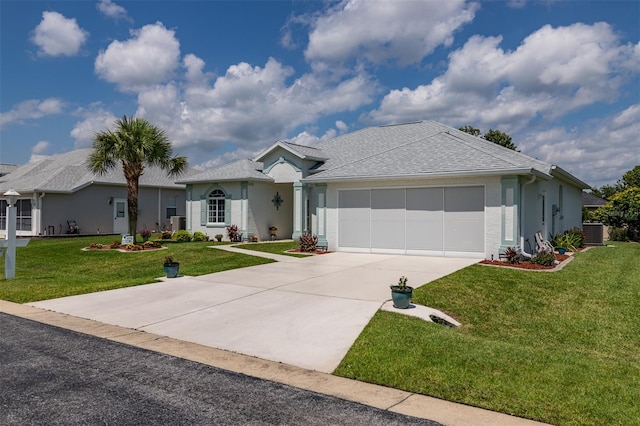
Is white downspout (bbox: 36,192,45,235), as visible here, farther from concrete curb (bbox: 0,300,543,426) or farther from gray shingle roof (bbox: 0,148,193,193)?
concrete curb (bbox: 0,300,543,426)

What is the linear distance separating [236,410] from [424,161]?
47.4 feet

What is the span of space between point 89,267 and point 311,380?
13636mm

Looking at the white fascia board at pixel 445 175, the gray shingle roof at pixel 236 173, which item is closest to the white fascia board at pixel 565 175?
the white fascia board at pixel 445 175

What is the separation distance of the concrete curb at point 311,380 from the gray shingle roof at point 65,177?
2241 centimetres

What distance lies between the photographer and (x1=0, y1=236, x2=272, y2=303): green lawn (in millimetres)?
11453

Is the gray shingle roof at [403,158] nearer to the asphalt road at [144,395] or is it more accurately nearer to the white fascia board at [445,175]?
the white fascia board at [445,175]

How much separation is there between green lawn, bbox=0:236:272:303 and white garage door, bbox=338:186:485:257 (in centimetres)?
435

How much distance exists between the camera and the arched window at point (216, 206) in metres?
24.2

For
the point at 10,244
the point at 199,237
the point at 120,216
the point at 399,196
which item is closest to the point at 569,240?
the point at 399,196

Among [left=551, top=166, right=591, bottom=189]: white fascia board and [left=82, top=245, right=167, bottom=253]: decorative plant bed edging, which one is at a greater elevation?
[left=551, top=166, right=591, bottom=189]: white fascia board

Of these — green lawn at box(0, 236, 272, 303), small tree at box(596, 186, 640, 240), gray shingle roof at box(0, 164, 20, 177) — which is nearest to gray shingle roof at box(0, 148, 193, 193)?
gray shingle roof at box(0, 164, 20, 177)

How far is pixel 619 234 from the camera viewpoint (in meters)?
30.3

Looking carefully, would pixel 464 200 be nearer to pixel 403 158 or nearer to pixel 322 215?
pixel 403 158

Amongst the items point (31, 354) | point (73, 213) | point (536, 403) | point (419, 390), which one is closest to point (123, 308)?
point (31, 354)
